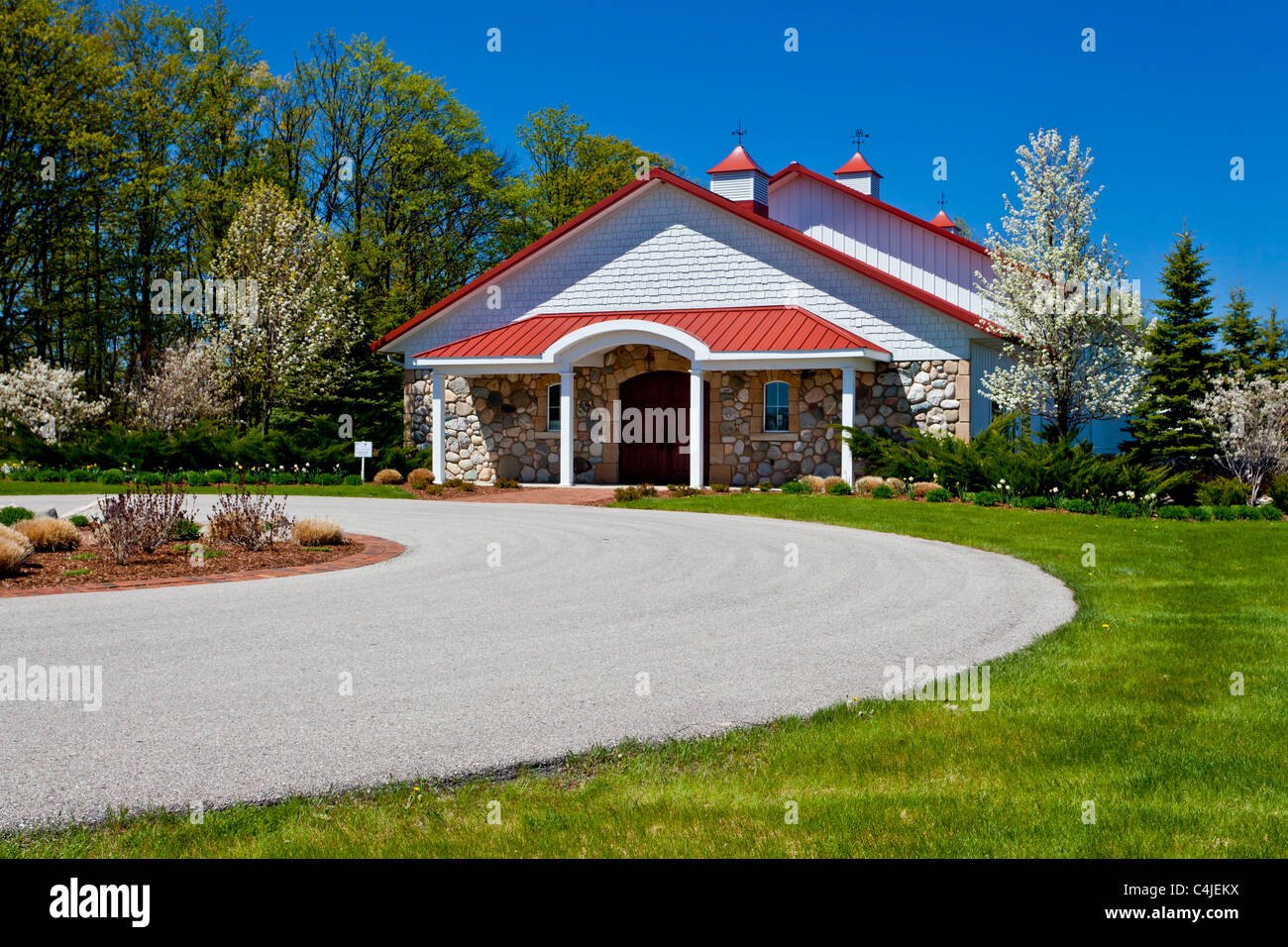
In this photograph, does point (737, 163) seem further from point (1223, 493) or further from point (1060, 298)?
point (1223, 493)

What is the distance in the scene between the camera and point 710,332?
77.5 ft

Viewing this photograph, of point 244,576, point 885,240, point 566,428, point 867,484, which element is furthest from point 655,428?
point 244,576

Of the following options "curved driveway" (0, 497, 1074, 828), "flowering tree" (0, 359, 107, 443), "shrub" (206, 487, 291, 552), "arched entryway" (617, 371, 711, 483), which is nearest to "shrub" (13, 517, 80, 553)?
"shrub" (206, 487, 291, 552)

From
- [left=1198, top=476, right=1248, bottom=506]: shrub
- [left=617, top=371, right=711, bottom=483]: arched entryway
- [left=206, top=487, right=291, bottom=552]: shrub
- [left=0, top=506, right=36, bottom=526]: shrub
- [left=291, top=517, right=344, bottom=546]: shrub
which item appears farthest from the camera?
[left=617, top=371, right=711, bottom=483]: arched entryway

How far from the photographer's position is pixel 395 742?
16.9ft

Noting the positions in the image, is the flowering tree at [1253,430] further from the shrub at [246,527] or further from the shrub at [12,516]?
the shrub at [12,516]

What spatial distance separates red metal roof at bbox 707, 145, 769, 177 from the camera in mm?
28344

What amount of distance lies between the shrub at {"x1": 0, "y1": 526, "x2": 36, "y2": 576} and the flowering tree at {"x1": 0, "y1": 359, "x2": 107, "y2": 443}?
802 inches

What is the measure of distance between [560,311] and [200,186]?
20774 millimetres

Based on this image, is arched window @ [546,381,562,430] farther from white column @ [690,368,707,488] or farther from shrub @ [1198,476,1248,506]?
shrub @ [1198,476,1248,506]

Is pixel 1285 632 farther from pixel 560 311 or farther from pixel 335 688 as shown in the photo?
pixel 560 311

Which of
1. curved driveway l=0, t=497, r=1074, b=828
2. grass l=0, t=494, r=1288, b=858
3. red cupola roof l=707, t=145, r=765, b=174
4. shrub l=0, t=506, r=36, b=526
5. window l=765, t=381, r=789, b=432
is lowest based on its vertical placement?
grass l=0, t=494, r=1288, b=858

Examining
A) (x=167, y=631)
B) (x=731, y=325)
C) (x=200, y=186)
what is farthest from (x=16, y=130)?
(x=167, y=631)

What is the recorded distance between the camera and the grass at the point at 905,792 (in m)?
3.92
